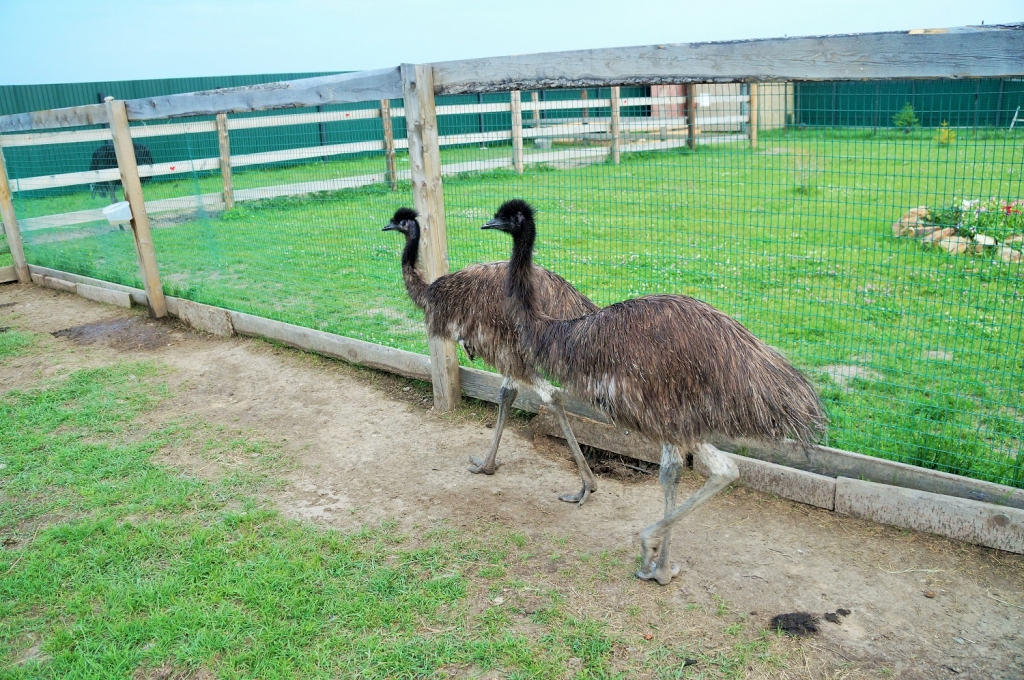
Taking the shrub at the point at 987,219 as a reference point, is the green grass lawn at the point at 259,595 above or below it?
below

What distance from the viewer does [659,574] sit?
3.33 meters

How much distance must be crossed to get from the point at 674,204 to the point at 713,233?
606 millimetres

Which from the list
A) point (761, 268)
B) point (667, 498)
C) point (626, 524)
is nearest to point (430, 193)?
point (626, 524)

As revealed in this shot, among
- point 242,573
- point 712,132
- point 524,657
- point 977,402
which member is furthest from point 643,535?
point 712,132

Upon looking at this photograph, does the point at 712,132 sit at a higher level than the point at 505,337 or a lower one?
higher

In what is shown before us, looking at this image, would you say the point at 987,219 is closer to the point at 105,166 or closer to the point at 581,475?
the point at 581,475

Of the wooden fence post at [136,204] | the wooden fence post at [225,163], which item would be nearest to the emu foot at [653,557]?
the wooden fence post at [136,204]

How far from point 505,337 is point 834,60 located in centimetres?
195

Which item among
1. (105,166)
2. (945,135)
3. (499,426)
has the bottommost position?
(499,426)

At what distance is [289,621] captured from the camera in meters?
3.20

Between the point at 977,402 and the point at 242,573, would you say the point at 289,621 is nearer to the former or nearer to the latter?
the point at 242,573

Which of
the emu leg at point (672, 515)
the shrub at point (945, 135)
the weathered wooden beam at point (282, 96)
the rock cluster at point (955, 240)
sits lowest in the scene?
the emu leg at point (672, 515)

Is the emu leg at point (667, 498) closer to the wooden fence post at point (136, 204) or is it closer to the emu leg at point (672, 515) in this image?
the emu leg at point (672, 515)

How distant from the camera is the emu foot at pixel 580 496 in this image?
4047mm
